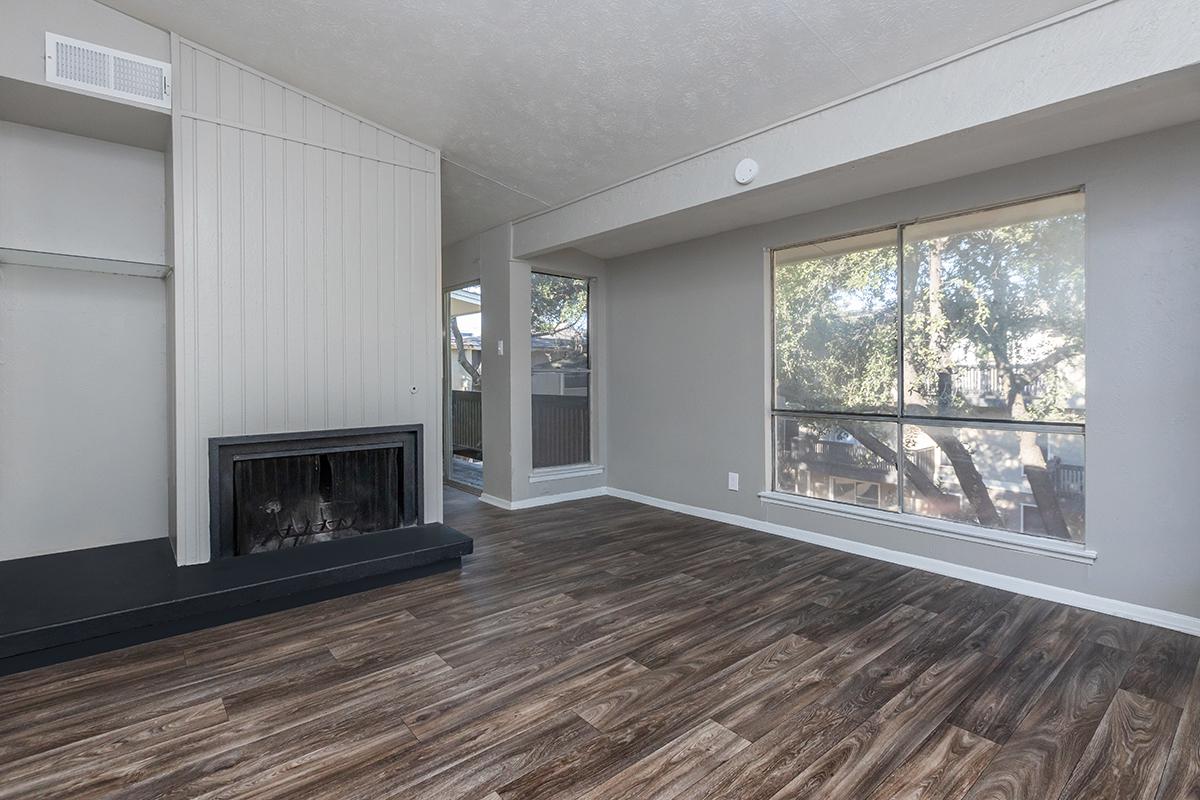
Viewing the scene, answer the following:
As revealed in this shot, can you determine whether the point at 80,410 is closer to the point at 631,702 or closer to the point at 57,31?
the point at 57,31

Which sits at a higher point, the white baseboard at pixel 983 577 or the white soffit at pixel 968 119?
the white soffit at pixel 968 119

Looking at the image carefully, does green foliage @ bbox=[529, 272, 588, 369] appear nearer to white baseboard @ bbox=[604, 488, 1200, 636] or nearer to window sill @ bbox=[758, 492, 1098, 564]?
white baseboard @ bbox=[604, 488, 1200, 636]

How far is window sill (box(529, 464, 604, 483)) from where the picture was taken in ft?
17.5

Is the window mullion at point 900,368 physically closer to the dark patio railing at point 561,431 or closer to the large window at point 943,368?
the large window at point 943,368

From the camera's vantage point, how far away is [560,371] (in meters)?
5.57

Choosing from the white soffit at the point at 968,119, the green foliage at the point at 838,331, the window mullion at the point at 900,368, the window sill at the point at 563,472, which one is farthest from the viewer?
the window sill at the point at 563,472

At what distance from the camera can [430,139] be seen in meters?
3.95

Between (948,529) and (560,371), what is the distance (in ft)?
11.0

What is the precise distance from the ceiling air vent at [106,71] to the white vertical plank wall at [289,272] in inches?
4.3

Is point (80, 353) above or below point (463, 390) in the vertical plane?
above

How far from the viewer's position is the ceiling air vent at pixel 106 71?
2842 mm

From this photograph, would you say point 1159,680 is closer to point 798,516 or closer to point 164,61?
point 798,516

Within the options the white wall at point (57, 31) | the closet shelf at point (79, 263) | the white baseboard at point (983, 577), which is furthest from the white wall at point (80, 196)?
the white baseboard at point (983, 577)

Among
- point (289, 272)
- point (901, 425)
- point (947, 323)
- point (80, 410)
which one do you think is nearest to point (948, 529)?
point (901, 425)
